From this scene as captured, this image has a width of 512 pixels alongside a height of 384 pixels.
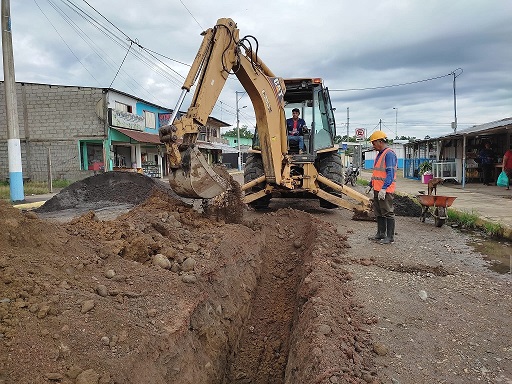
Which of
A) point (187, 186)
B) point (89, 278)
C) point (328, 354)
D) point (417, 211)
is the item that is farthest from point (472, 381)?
point (417, 211)

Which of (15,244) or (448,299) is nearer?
(15,244)

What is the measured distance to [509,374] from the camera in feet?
8.71

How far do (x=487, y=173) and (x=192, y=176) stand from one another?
1674 cm

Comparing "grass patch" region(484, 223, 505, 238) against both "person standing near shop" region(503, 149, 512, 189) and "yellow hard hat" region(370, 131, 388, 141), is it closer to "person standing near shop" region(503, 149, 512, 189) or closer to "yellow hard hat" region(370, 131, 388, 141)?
"yellow hard hat" region(370, 131, 388, 141)

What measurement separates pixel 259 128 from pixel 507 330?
5.26 meters

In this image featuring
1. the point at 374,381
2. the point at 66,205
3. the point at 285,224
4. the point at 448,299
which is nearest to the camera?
the point at 374,381

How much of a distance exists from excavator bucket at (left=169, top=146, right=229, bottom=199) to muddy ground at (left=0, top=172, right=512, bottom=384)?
1.58 ft

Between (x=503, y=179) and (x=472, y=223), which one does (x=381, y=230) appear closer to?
(x=472, y=223)

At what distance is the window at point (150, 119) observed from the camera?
2865cm

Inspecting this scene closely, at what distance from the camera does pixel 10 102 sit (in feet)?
37.9

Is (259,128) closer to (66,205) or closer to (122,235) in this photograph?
(122,235)

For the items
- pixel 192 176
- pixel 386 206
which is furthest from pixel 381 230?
pixel 192 176

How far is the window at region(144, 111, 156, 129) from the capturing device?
2865 cm

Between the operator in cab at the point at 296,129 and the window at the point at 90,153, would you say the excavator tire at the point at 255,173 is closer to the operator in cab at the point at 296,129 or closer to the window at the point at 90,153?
the operator in cab at the point at 296,129
